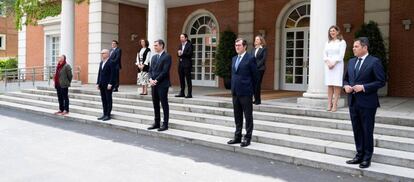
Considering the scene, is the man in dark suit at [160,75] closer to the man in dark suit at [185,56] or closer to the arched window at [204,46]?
the man in dark suit at [185,56]

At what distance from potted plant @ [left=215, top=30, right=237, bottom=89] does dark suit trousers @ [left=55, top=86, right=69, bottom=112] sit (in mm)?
5540

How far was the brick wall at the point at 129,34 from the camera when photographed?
17016 millimetres

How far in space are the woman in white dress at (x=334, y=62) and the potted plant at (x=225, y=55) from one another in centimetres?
656

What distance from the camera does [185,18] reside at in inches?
671

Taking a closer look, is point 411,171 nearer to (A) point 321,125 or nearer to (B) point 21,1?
(A) point 321,125

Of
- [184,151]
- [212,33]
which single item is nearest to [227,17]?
[212,33]

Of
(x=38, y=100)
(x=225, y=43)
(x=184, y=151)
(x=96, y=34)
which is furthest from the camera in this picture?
(x=96, y=34)

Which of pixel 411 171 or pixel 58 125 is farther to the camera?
pixel 58 125

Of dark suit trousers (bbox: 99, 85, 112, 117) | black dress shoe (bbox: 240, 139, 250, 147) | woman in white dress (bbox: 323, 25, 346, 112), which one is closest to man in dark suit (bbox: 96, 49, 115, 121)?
dark suit trousers (bbox: 99, 85, 112, 117)

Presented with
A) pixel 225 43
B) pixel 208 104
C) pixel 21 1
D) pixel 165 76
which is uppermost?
pixel 21 1

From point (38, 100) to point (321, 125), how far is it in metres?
9.50

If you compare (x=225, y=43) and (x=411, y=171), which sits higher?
(x=225, y=43)

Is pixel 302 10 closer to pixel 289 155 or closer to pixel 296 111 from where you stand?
pixel 296 111

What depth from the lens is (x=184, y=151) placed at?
6801mm
